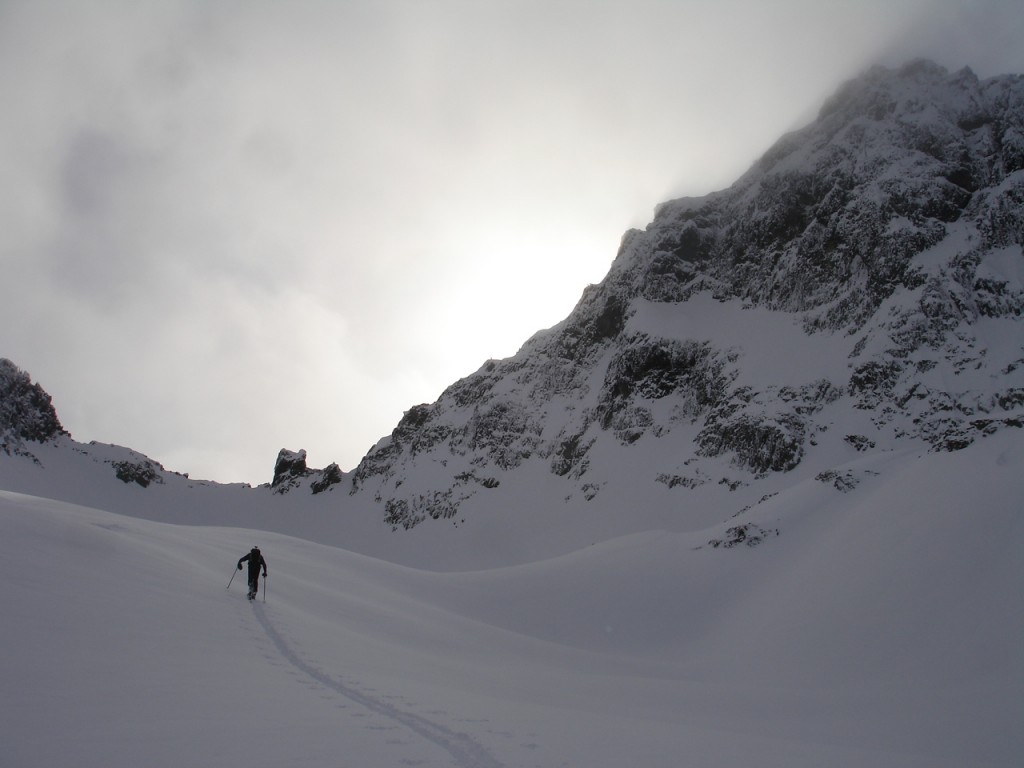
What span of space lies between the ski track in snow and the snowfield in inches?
2.5

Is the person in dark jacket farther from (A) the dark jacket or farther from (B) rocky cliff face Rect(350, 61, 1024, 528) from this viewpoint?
(B) rocky cliff face Rect(350, 61, 1024, 528)

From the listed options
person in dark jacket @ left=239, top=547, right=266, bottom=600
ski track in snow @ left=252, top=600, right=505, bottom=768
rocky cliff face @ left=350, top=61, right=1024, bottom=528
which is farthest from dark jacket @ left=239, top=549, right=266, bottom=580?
rocky cliff face @ left=350, top=61, right=1024, bottom=528

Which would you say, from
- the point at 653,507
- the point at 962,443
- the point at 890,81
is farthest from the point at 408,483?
the point at 890,81

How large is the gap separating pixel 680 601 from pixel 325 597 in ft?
57.6

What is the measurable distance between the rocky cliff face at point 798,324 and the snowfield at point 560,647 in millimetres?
28957

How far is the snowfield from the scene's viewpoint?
6.64 m

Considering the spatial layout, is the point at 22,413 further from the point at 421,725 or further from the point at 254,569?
the point at 421,725

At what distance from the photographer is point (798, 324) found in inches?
3076

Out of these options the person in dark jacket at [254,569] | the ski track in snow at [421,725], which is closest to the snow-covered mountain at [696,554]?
the ski track in snow at [421,725]

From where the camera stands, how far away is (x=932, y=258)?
69.1 meters

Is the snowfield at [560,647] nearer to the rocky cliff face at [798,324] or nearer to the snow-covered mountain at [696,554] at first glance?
the snow-covered mountain at [696,554]

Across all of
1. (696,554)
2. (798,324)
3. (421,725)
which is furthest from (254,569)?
(798,324)

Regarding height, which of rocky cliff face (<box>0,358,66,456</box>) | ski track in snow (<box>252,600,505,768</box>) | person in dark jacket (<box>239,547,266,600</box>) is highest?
rocky cliff face (<box>0,358,66,456</box>)

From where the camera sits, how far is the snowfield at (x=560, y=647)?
6.64 metres
